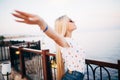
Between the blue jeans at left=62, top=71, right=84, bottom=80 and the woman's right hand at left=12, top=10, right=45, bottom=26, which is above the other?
the woman's right hand at left=12, top=10, right=45, bottom=26

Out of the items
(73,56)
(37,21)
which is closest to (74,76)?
(73,56)

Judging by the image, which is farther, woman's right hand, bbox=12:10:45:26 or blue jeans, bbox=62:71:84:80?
blue jeans, bbox=62:71:84:80

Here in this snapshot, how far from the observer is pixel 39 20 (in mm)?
1233

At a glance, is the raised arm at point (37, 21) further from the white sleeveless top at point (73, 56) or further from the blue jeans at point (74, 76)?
the blue jeans at point (74, 76)

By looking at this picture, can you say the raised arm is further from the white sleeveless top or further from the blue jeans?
the blue jeans

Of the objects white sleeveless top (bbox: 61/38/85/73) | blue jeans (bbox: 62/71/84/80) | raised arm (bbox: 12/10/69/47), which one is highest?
raised arm (bbox: 12/10/69/47)

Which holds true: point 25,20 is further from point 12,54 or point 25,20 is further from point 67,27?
point 12,54

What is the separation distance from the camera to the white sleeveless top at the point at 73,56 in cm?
152

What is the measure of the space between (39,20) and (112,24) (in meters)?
9.03

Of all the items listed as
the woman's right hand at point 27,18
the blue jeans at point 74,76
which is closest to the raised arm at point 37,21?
the woman's right hand at point 27,18

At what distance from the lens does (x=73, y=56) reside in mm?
1521

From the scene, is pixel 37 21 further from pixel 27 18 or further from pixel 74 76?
pixel 74 76

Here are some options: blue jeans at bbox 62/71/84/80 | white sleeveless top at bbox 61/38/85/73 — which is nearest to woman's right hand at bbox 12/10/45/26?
white sleeveless top at bbox 61/38/85/73

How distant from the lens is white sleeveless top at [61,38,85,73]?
4.98 feet
